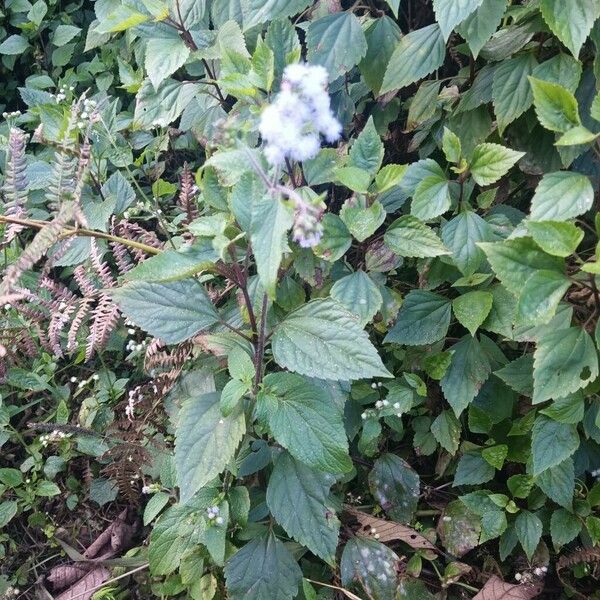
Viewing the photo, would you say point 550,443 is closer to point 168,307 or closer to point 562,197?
point 562,197

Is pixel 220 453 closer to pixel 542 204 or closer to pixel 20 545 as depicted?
pixel 542 204

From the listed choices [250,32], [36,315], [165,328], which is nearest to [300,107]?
[165,328]

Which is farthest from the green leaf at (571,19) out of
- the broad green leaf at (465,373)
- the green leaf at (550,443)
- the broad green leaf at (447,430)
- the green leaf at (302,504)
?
the green leaf at (302,504)

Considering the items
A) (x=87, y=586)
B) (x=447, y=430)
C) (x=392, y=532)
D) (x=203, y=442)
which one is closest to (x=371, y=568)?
(x=392, y=532)

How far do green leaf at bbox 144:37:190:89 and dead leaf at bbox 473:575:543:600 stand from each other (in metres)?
1.46

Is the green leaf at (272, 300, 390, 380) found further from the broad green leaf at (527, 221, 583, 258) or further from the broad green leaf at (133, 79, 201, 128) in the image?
the broad green leaf at (133, 79, 201, 128)

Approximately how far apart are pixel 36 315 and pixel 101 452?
457 millimetres

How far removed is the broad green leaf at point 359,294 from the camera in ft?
4.30

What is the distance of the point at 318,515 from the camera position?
1.29 metres

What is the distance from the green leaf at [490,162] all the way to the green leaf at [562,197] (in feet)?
0.38

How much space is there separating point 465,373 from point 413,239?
371 mm

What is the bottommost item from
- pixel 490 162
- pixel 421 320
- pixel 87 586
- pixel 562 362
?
pixel 87 586

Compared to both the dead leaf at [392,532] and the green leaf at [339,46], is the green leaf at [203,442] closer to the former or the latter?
the dead leaf at [392,532]

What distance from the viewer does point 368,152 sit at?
52.6 inches
